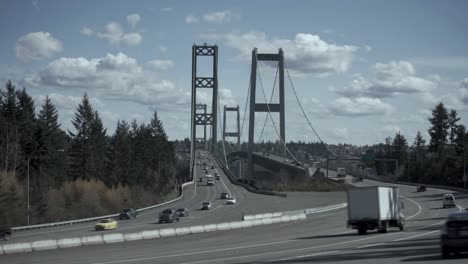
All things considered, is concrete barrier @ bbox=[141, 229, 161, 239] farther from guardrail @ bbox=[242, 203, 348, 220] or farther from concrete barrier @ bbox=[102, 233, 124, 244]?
guardrail @ bbox=[242, 203, 348, 220]

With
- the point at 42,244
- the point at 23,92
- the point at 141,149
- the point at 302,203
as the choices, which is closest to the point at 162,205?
the point at 302,203

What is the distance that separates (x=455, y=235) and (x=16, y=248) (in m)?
20.7

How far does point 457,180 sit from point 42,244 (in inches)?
4094

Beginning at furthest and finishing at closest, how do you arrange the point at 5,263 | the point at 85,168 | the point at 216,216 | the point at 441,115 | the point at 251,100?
the point at 441,115
the point at 85,168
the point at 251,100
the point at 216,216
the point at 5,263

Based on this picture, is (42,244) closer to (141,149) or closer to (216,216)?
(216,216)

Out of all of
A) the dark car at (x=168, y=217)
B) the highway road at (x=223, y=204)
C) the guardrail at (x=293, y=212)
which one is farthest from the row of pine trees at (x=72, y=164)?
the guardrail at (x=293, y=212)

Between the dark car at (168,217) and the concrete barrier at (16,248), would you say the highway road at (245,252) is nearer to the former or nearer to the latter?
the concrete barrier at (16,248)

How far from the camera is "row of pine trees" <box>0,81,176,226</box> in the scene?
295ft

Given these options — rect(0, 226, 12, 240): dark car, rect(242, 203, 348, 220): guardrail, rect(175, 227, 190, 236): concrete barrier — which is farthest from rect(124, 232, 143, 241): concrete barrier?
rect(242, 203, 348, 220): guardrail

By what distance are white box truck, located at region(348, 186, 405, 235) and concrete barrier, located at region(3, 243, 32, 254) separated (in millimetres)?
16443

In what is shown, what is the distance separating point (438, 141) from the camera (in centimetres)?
17912

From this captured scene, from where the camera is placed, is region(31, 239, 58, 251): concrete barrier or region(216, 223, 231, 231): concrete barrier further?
region(216, 223, 231, 231): concrete barrier

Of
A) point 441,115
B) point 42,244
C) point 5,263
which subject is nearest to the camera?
point 5,263

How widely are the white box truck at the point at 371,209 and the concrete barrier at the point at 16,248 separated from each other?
1644 cm
